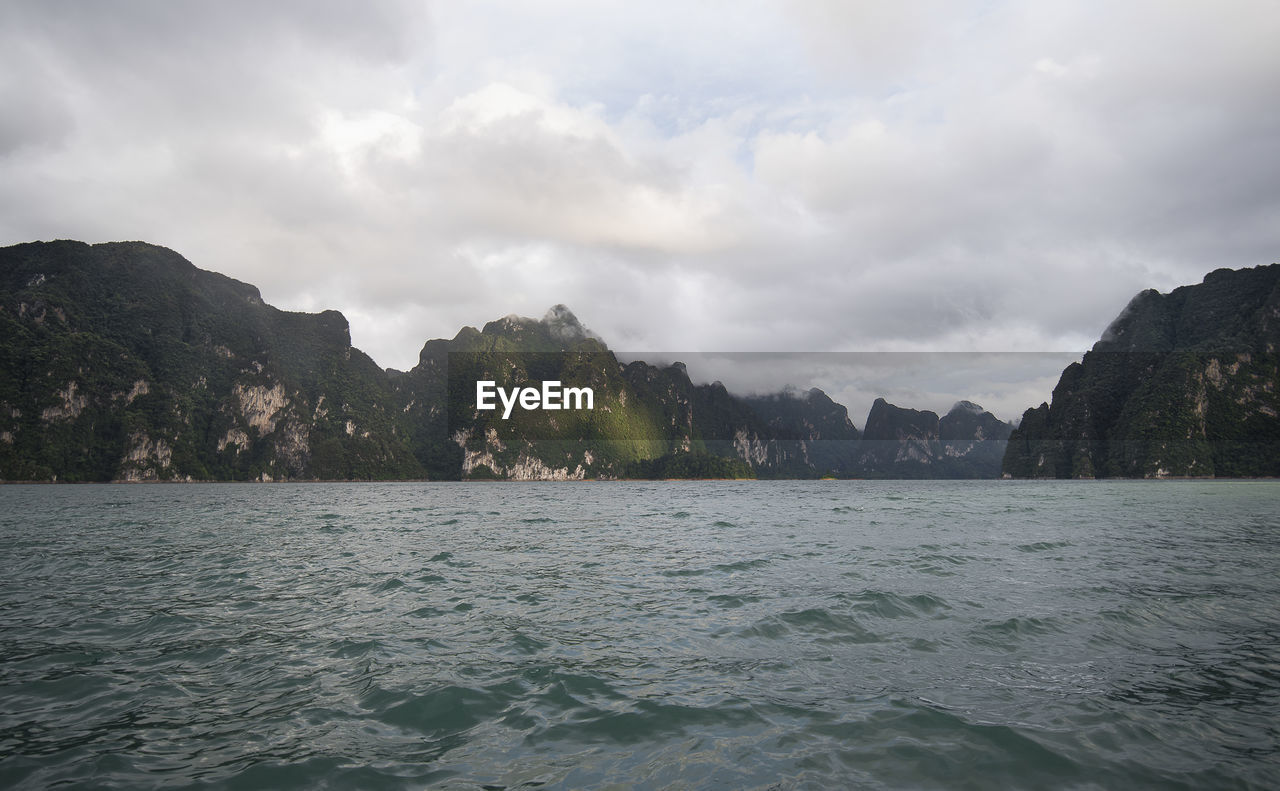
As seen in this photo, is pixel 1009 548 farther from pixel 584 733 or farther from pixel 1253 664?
pixel 584 733

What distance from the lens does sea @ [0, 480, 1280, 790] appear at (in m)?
6.15

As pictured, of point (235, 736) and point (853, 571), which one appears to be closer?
point (235, 736)

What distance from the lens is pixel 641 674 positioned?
9.12m

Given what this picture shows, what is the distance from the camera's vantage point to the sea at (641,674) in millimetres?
6152

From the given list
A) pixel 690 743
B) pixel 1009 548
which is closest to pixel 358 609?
pixel 690 743

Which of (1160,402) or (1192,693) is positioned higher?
(1160,402)

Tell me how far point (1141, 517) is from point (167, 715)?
5578 centimetres

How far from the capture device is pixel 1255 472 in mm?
165500

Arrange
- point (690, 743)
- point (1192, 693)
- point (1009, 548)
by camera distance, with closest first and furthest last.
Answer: point (690, 743), point (1192, 693), point (1009, 548)

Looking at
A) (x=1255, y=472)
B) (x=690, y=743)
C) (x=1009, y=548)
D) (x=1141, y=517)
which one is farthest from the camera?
(x=1255, y=472)

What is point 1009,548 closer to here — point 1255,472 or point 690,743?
point 690,743

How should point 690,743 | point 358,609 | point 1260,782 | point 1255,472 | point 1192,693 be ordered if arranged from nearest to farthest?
point 1260,782
point 690,743
point 1192,693
point 358,609
point 1255,472

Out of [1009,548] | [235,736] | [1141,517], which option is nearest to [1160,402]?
[1141,517]

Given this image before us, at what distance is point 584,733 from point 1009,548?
81.3 feet
